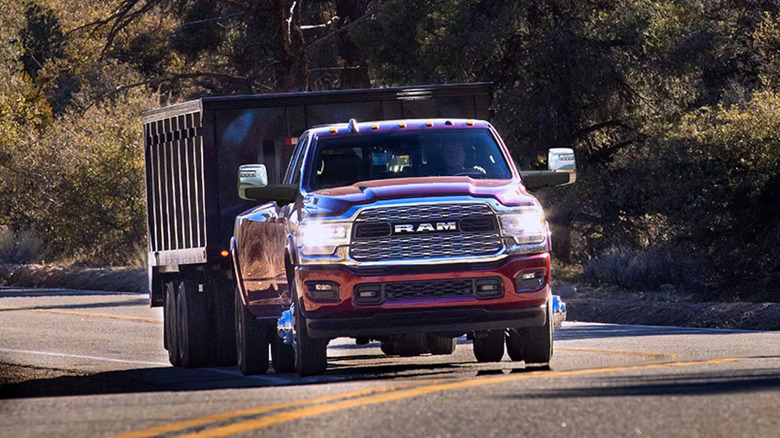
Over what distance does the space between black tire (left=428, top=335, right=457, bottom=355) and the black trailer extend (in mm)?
2015

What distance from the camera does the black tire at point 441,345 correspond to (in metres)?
15.3

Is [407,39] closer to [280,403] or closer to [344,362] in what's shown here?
[344,362]

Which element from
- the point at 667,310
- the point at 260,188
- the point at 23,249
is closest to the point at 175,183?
the point at 260,188

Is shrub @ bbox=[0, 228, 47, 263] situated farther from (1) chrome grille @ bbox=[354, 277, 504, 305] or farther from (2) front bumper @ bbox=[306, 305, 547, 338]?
(1) chrome grille @ bbox=[354, 277, 504, 305]

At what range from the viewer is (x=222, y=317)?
51.8ft

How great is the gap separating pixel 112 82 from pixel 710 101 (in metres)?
26.9

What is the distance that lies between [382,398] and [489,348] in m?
4.20

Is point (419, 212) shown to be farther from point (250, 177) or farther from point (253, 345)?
point (253, 345)

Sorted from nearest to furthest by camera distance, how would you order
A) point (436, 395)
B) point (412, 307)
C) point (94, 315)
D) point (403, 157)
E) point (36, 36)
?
point (436, 395), point (412, 307), point (403, 157), point (94, 315), point (36, 36)

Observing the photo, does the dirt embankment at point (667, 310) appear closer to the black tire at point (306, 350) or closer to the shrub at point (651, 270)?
the shrub at point (651, 270)

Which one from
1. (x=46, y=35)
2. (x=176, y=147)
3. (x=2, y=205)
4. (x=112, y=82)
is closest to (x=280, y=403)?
(x=176, y=147)

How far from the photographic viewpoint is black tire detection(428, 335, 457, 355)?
15305mm

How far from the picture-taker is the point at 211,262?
15.5 m

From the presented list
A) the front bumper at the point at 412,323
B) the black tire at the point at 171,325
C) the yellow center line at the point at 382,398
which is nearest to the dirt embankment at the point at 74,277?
the black tire at the point at 171,325
